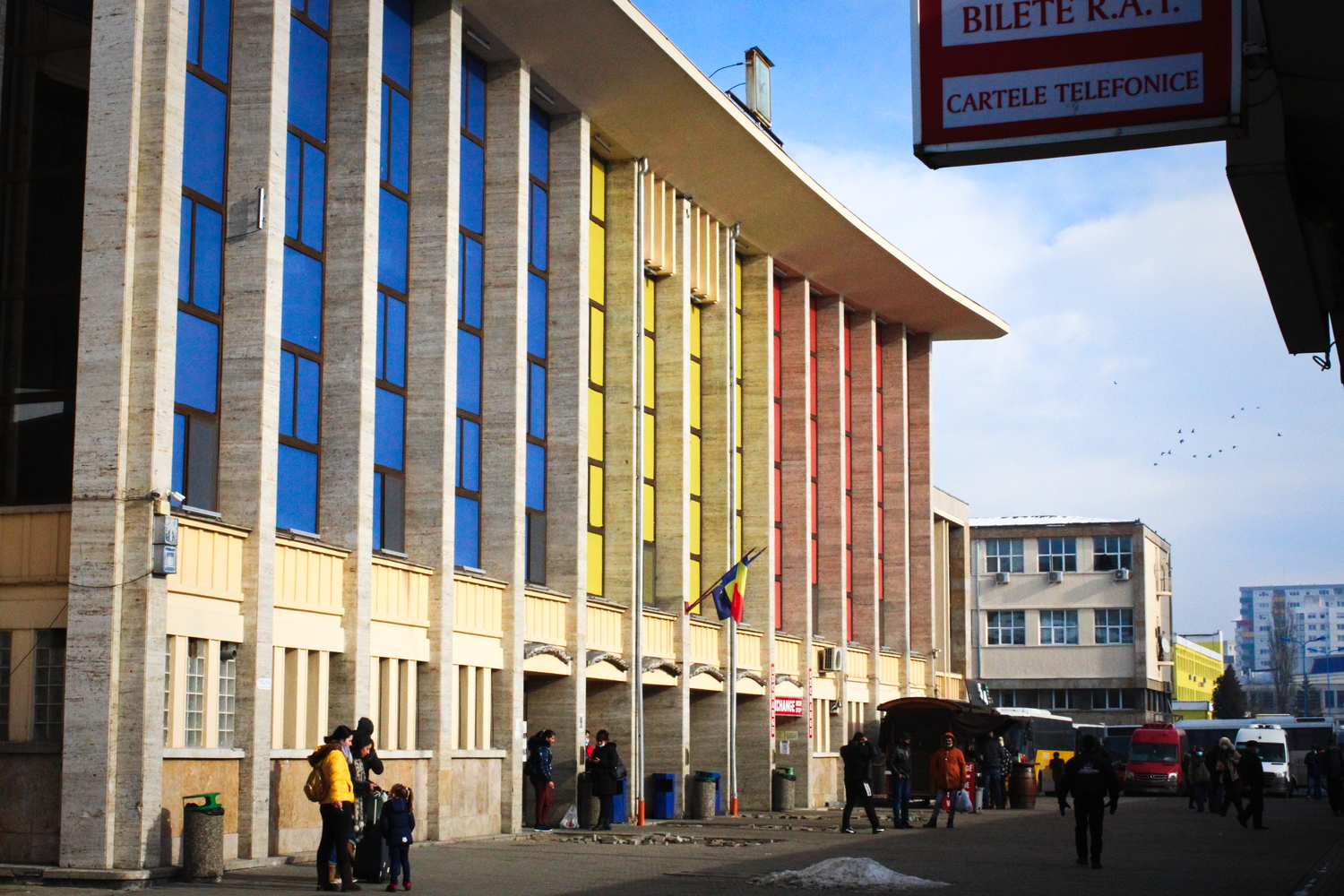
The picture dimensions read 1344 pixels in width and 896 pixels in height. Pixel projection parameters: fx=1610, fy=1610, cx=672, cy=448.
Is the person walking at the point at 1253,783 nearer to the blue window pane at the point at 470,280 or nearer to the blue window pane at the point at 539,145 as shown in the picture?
the blue window pane at the point at 470,280

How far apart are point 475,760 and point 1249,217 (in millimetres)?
20102

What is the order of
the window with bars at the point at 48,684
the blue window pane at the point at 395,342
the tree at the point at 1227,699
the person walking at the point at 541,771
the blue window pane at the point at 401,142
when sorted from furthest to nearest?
the tree at the point at 1227,699
the person walking at the point at 541,771
the blue window pane at the point at 401,142
the blue window pane at the point at 395,342
the window with bars at the point at 48,684

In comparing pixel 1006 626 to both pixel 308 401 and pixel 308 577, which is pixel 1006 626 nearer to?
pixel 308 401

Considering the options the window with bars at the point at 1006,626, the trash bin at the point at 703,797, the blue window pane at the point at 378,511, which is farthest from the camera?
the window with bars at the point at 1006,626

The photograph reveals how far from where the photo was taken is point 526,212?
31078 mm

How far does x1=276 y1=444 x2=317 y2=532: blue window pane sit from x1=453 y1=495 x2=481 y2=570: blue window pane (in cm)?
444

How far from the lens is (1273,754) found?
59406mm

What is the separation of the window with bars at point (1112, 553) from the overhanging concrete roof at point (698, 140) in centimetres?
4100

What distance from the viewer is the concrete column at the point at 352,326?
Result: 960 inches

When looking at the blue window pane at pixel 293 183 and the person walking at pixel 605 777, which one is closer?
the blue window pane at pixel 293 183

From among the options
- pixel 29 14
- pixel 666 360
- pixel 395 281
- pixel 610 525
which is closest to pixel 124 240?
pixel 29 14

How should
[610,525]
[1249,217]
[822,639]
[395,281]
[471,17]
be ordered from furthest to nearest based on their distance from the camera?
[822,639] → [610,525] → [471,17] → [395,281] → [1249,217]

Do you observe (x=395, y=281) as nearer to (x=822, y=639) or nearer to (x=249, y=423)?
(x=249, y=423)

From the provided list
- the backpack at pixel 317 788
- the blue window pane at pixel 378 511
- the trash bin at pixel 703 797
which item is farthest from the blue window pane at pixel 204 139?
the trash bin at pixel 703 797
